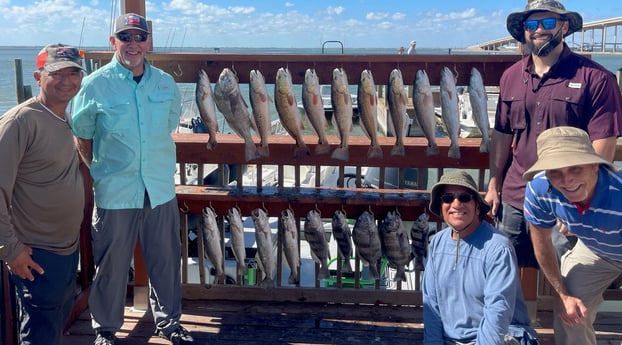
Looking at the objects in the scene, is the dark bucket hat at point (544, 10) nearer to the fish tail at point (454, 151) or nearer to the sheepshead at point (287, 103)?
the fish tail at point (454, 151)

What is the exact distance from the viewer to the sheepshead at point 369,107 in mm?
3566

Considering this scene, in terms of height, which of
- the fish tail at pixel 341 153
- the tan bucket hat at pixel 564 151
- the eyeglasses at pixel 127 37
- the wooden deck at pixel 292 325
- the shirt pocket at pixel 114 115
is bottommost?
the wooden deck at pixel 292 325

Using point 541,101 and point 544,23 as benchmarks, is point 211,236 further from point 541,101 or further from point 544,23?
point 544,23

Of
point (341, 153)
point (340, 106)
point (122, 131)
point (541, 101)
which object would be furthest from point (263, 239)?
point (541, 101)

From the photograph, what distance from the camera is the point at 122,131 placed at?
3316 millimetres

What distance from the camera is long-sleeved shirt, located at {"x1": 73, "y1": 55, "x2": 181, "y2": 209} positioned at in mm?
3307

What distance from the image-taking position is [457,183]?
284cm

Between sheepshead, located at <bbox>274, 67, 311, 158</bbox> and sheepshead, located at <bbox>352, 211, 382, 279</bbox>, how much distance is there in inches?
26.3

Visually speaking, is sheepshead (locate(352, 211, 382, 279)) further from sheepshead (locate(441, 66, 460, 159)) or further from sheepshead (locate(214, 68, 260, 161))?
sheepshead (locate(214, 68, 260, 161))

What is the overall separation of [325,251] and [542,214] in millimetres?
1554

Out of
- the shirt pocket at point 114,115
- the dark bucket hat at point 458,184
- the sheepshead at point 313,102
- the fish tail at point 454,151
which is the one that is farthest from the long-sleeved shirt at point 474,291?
the shirt pocket at point 114,115

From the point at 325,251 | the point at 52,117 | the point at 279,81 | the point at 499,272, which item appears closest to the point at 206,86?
the point at 279,81

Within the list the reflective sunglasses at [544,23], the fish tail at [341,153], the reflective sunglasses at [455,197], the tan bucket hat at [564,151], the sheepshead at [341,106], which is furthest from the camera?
the fish tail at [341,153]

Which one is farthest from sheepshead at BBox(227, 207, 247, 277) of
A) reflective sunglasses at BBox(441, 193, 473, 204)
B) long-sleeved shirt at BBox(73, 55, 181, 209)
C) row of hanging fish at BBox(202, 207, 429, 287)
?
reflective sunglasses at BBox(441, 193, 473, 204)
